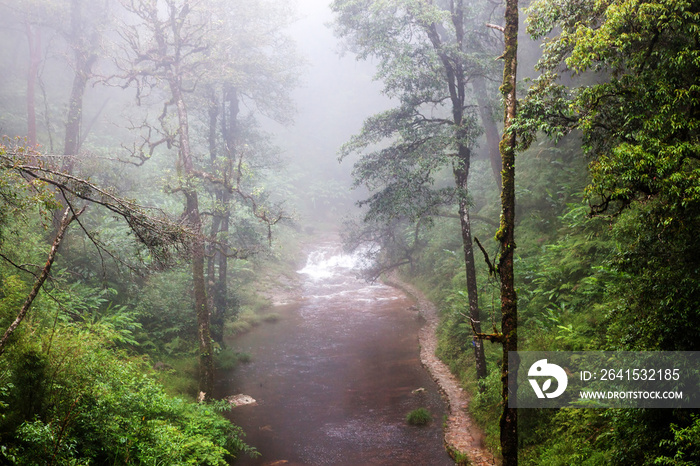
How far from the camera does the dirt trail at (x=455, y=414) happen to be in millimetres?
8148

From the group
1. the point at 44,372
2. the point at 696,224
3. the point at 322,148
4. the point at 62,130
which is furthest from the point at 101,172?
the point at 322,148

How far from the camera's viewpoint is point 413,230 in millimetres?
24328

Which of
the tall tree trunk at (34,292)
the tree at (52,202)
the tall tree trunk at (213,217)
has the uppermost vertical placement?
the tall tree trunk at (213,217)

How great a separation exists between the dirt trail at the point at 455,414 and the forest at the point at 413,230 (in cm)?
25

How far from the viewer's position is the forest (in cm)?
482

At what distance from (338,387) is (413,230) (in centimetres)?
1363

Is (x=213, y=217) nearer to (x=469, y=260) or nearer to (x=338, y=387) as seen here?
(x=338, y=387)

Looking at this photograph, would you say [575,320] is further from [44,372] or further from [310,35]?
[310,35]

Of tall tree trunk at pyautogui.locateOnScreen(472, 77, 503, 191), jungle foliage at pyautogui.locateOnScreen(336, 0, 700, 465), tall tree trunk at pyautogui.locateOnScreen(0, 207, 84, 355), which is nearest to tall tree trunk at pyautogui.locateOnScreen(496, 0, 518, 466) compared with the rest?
jungle foliage at pyautogui.locateOnScreen(336, 0, 700, 465)

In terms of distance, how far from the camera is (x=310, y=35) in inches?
2963

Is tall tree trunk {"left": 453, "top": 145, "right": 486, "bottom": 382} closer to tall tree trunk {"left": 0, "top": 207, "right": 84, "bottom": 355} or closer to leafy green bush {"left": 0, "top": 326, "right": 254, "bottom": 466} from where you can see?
leafy green bush {"left": 0, "top": 326, "right": 254, "bottom": 466}

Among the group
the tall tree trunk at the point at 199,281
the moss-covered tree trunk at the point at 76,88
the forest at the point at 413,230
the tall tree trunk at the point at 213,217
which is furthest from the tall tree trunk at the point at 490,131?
the moss-covered tree trunk at the point at 76,88

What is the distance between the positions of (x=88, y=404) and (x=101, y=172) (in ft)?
57.3

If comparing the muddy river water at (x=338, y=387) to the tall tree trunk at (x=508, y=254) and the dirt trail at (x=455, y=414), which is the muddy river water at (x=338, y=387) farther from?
the tall tree trunk at (x=508, y=254)
